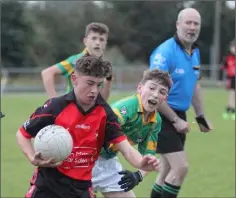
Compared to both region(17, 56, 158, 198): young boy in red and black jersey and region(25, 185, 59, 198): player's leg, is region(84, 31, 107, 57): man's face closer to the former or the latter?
region(17, 56, 158, 198): young boy in red and black jersey

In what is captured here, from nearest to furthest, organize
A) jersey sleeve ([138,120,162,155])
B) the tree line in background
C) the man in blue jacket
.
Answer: jersey sleeve ([138,120,162,155]), the man in blue jacket, the tree line in background

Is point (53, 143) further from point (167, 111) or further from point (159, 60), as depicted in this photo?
point (159, 60)

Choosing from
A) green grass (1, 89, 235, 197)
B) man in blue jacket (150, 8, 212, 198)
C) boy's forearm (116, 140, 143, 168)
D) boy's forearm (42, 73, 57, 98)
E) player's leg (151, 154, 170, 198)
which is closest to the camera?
boy's forearm (116, 140, 143, 168)

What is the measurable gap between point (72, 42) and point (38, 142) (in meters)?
44.1

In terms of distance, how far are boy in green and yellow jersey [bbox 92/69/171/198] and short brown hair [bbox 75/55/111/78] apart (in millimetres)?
684

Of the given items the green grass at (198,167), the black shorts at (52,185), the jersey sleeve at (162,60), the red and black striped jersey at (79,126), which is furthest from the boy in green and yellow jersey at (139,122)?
the green grass at (198,167)

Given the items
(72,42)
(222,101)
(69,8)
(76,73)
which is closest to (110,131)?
(76,73)

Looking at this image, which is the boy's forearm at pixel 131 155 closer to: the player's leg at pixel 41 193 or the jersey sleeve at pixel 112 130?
the jersey sleeve at pixel 112 130

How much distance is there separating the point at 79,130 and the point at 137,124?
905mm

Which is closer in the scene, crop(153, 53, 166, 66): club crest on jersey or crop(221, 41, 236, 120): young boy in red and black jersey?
crop(153, 53, 166, 66): club crest on jersey

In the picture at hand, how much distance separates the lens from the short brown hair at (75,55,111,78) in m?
4.11

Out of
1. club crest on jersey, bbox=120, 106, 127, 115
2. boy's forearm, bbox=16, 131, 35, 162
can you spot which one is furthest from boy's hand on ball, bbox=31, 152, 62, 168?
club crest on jersey, bbox=120, 106, 127, 115

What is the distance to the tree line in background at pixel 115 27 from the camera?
151 ft

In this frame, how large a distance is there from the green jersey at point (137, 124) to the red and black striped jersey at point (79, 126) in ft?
1.81
